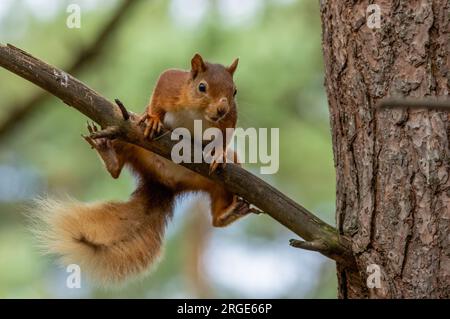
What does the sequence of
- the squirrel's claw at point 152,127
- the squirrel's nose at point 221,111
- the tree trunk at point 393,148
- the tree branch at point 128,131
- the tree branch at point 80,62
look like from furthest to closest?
the tree branch at point 80,62 → the squirrel's nose at point 221,111 → the squirrel's claw at point 152,127 → the tree branch at point 128,131 → the tree trunk at point 393,148

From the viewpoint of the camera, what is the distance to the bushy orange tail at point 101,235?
2.92m

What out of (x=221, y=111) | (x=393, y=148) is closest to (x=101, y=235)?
(x=221, y=111)

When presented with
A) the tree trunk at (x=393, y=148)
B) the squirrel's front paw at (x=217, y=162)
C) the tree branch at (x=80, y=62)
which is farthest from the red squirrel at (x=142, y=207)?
the tree branch at (x=80, y=62)

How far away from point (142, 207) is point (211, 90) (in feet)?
1.80

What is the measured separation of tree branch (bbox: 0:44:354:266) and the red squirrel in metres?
0.35

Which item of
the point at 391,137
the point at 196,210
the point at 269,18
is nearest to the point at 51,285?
the point at 196,210

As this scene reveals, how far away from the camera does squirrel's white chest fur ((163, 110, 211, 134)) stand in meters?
2.99

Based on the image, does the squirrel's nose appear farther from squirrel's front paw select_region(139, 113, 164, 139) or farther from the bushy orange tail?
the bushy orange tail

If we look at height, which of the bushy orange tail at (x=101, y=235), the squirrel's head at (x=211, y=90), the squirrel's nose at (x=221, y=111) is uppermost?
the squirrel's head at (x=211, y=90)

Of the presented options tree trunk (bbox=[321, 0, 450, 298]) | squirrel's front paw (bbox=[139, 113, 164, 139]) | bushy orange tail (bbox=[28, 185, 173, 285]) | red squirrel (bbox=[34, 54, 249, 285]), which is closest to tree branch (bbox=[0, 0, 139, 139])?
red squirrel (bbox=[34, 54, 249, 285])

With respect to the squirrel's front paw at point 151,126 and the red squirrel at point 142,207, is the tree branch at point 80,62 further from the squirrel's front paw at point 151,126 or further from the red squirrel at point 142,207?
the squirrel's front paw at point 151,126

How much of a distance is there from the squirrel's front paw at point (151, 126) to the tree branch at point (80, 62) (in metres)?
2.00
